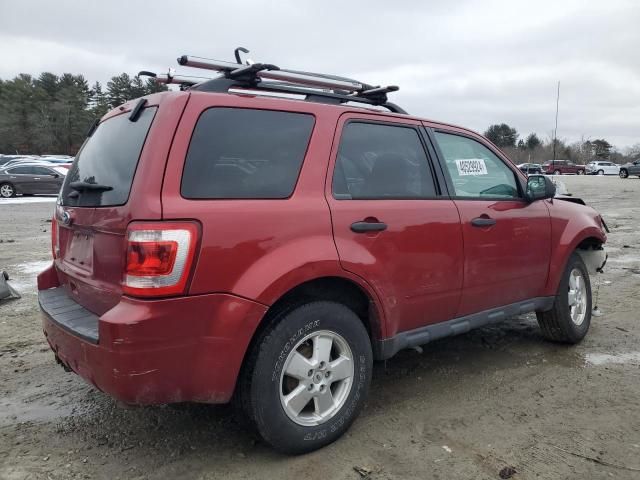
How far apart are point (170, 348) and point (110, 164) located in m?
1.06

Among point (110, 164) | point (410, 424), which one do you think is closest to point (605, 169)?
point (410, 424)

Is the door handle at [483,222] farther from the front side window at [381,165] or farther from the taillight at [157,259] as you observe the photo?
the taillight at [157,259]

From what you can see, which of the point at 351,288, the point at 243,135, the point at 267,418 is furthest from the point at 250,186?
the point at 267,418

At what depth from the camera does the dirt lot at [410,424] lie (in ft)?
8.81

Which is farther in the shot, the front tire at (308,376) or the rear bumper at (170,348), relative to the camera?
the front tire at (308,376)

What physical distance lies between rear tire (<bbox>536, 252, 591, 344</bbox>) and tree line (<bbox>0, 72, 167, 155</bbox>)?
67.6m

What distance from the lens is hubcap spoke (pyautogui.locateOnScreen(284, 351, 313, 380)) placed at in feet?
8.81

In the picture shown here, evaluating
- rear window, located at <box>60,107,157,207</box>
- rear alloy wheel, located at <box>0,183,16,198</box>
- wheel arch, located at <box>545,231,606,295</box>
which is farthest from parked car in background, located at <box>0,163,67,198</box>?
wheel arch, located at <box>545,231,606,295</box>

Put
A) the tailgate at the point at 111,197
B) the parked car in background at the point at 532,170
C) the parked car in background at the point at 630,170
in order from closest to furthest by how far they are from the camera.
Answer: the tailgate at the point at 111,197 → the parked car in background at the point at 532,170 → the parked car in background at the point at 630,170

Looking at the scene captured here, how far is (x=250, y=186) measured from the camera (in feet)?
8.60

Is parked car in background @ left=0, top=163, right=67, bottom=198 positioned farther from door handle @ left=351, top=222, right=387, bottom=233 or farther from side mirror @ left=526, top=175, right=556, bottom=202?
door handle @ left=351, top=222, right=387, bottom=233

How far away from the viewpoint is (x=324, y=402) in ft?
9.32

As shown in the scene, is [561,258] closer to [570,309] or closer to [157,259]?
[570,309]

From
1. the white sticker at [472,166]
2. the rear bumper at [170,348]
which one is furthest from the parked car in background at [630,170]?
the rear bumper at [170,348]
